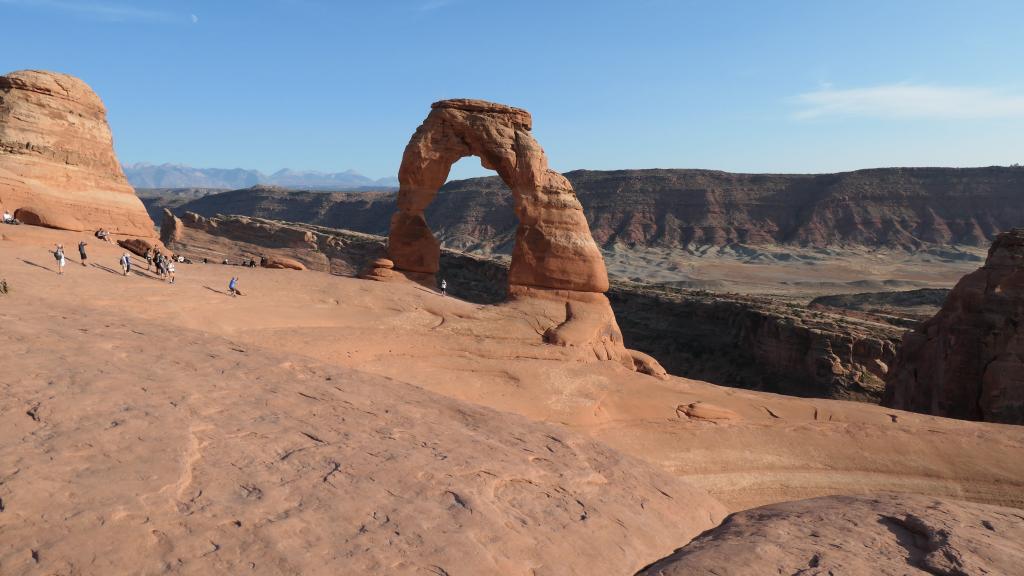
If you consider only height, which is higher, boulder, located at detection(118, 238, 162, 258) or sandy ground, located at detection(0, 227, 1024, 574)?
boulder, located at detection(118, 238, 162, 258)

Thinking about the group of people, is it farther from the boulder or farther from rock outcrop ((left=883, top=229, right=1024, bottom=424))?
rock outcrop ((left=883, top=229, right=1024, bottom=424))

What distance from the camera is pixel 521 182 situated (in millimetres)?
18672

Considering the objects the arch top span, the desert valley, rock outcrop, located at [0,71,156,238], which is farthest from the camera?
the arch top span

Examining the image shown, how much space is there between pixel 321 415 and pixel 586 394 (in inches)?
286

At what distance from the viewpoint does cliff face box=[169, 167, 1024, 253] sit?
8994 centimetres

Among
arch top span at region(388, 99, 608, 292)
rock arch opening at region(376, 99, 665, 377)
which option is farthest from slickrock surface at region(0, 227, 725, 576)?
arch top span at region(388, 99, 608, 292)

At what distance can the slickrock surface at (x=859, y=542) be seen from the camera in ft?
17.3

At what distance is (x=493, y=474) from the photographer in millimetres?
5953

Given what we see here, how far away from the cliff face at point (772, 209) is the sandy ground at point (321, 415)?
75.0 m

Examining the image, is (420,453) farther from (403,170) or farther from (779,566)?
(403,170)

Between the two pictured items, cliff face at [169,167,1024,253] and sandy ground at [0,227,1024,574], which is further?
cliff face at [169,167,1024,253]

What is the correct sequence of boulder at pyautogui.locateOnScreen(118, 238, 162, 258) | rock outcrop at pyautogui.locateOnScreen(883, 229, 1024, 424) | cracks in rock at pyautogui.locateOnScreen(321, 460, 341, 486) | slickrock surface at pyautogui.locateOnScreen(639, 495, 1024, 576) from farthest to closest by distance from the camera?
1. boulder at pyautogui.locateOnScreen(118, 238, 162, 258)
2. rock outcrop at pyautogui.locateOnScreen(883, 229, 1024, 424)
3. slickrock surface at pyautogui.locateOnScreen(639, 495, 1024, 576)
4. cracks in rock at pyautogui.locateOnScreen(321, 460, 341, 486)

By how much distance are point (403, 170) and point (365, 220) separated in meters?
94.0

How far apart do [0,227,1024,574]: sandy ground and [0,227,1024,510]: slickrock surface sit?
2.0 inches
